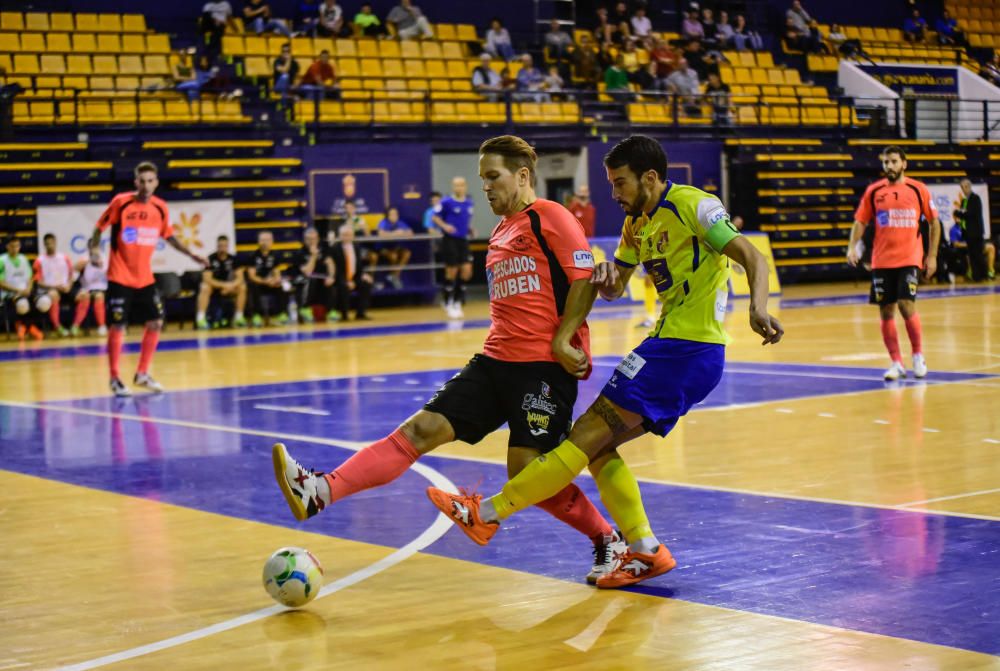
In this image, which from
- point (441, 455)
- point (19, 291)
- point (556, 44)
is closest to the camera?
point (441, 455)

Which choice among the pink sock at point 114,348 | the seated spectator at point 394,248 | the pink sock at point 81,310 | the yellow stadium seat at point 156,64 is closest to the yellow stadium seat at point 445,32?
the seated spectator at point 394,248

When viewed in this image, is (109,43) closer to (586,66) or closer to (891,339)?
(586,66)

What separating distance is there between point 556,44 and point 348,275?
9938 mm

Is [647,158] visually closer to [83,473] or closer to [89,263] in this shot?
[83,473]

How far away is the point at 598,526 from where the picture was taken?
6027 mm

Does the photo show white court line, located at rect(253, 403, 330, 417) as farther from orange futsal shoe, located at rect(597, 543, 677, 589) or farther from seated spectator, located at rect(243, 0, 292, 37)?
seated spectator, located at rect(243, 0, 292, 37)

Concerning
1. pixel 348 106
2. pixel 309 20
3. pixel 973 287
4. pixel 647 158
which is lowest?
pixel 973 287

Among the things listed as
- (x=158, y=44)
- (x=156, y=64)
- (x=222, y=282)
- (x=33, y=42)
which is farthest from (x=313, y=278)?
(x=33, y=42)

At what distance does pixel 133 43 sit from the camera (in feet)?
86.2

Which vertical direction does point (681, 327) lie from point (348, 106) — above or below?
below

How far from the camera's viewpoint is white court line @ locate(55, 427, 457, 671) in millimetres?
4867

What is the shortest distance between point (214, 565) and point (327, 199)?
20953 millimetres

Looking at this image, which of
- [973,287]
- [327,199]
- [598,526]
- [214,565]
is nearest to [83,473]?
[214,565]

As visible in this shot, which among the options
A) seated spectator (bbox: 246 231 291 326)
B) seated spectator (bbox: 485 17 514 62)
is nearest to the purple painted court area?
seated spectator (bbox: 246 231 291 326)
